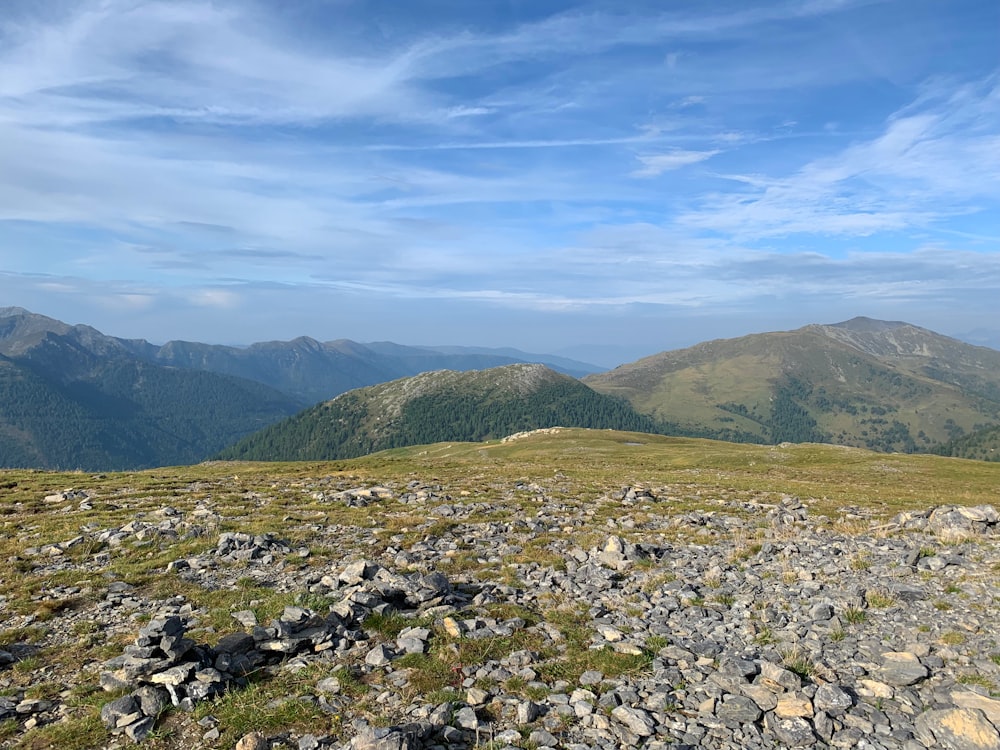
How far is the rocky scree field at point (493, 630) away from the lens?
938 centimetres

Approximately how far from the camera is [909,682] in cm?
1057

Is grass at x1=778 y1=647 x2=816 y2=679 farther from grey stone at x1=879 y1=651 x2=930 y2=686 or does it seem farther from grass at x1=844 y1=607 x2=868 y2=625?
grass at x1=844 y1=607 x2=868 y2=625

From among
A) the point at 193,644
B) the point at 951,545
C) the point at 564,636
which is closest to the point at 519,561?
the point at 564,636

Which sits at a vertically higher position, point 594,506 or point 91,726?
point 91,726

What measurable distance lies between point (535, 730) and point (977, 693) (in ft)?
27.3

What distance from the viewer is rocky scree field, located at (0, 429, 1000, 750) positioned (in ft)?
30.8

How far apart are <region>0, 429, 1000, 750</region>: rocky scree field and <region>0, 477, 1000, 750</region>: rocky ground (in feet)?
0.20

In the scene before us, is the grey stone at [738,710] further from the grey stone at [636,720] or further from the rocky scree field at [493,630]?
the grey stone at [636,720]

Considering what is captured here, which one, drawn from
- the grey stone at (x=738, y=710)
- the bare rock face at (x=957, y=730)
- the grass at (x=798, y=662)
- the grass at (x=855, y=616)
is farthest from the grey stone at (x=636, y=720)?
the grass at (x=855, y=616)

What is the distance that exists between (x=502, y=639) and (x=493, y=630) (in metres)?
0.43

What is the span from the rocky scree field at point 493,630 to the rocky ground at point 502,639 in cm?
6

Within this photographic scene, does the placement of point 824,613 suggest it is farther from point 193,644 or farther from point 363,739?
point 193,644

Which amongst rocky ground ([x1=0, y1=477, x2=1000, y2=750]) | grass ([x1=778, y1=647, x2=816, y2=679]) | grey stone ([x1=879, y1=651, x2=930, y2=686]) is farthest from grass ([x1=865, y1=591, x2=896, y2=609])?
grass ([x1=778, y1=647, x2=816, y2=679])

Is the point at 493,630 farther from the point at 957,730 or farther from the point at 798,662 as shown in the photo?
the point at 957,730
